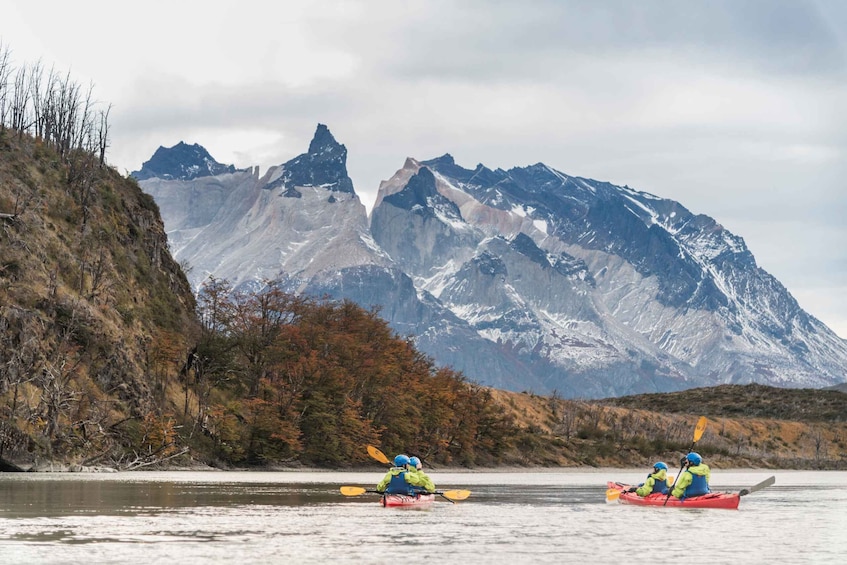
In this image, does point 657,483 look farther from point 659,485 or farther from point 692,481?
point 692,481

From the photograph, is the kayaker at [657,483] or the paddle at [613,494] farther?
the paddle at [613,494]

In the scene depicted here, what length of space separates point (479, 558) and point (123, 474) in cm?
5102

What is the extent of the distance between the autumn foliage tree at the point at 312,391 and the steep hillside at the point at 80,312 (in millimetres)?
4432

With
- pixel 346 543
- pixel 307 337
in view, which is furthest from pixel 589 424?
pixel 346 543

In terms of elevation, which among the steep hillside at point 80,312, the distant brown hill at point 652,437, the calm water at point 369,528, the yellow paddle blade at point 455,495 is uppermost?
the steep hillside at point 80,312

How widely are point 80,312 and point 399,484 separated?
43994 millimetres

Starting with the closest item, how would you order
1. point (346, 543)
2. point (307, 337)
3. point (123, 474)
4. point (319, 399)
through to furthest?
point (346, 543)
point (123, 474)
point (319, 399)
point (307, 337)

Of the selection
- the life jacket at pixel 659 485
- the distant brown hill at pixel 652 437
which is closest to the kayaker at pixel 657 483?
the life jacket at pixel 659 485

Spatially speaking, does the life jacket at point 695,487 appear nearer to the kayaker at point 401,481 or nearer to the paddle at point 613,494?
the paddle at point 613,494

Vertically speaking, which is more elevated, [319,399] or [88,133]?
[88,133]

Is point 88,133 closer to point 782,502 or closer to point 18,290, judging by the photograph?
point 18,290

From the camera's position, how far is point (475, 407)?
134125 millimetres

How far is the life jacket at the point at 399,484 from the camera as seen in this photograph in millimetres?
59094

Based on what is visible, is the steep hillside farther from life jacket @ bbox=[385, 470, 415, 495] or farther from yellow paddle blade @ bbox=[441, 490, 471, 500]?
yellow paddle blade @ bbox=[441, 490, 471, 500]
